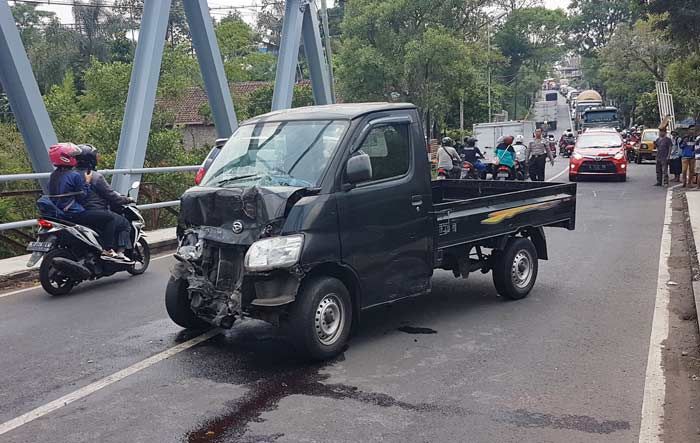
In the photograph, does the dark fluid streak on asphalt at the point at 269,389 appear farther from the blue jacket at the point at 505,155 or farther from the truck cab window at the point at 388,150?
the blue jacket at the point at 505,155

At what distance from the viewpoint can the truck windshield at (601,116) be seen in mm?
44750

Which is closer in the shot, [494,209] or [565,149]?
[494,209]

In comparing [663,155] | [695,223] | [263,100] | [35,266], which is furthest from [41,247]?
[263,100]

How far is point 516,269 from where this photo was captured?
8.16 metres

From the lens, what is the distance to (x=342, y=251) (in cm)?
599

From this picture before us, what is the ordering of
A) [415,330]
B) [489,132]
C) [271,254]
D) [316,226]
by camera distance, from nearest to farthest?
1. [271,254]
2. [316,226]
3. [415,330]
4. [489,132]

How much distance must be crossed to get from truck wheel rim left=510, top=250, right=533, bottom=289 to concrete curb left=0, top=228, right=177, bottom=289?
20.1ft

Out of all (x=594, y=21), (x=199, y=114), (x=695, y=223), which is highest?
(x=594, y=21)

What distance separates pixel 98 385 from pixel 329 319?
1.84 metres

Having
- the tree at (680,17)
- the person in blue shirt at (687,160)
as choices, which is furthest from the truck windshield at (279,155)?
the tree at (680,17)

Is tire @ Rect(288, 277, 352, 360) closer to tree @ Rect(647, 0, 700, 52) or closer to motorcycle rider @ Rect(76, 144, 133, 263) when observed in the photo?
motorcycle rider @ Rect(76, 144, 133, 263)

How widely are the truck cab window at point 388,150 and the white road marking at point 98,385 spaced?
2176mm

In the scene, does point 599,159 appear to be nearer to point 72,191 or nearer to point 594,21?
point 72,191

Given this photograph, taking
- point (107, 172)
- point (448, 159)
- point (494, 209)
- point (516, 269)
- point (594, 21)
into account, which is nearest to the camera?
point (494, 209)
